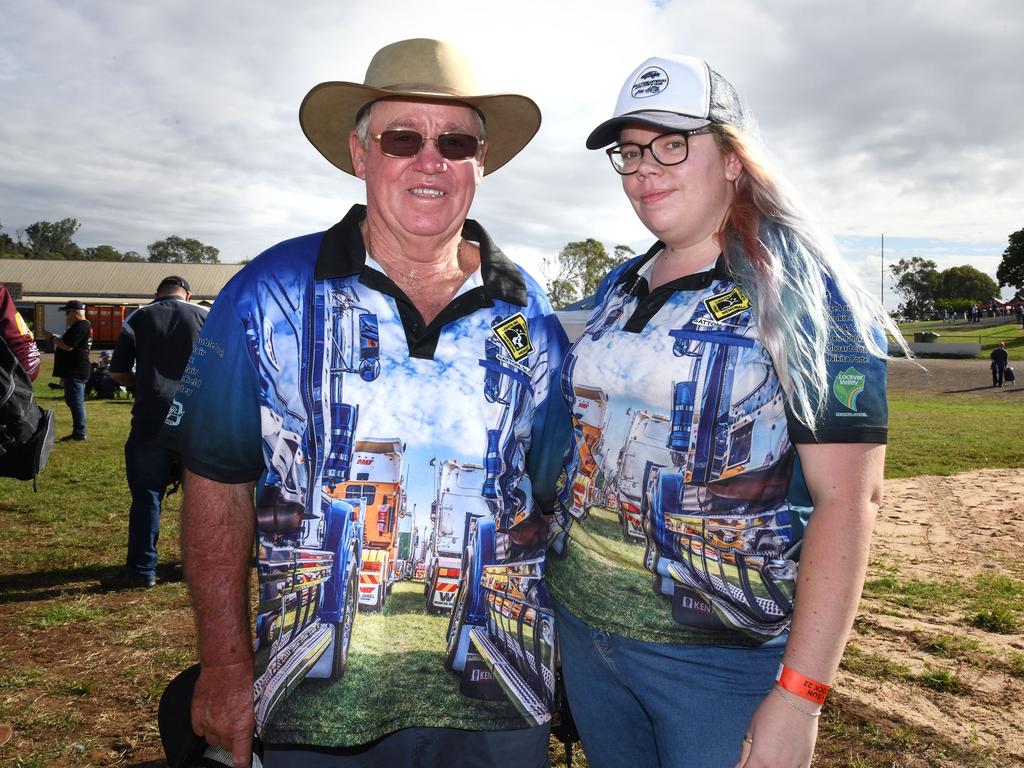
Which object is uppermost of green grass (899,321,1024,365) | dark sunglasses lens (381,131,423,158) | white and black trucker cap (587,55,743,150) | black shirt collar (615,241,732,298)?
green grass (899,321,1024,365)

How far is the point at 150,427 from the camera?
5.78m

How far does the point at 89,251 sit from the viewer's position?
11031 centimetres

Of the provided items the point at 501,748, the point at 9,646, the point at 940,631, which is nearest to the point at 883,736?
the point at 940,631

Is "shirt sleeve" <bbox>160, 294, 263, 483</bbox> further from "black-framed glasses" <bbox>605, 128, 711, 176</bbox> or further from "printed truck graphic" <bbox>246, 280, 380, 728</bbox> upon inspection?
"black-framed glasses" <bbox>605, 128, 711, 176</bbox>

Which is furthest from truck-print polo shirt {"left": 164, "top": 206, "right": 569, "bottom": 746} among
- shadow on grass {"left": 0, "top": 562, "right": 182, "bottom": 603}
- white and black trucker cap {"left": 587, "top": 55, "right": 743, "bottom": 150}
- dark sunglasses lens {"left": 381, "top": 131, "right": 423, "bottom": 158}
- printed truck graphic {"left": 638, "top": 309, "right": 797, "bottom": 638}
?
shadow on grass {"left": 0, "top": 562, "right": 182, "bottom": 603}

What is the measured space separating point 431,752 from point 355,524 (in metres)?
0.66

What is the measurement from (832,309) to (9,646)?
5365 millimetres

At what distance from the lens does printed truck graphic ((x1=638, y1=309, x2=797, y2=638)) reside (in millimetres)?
1882

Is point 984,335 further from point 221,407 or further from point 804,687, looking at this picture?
point 221,407

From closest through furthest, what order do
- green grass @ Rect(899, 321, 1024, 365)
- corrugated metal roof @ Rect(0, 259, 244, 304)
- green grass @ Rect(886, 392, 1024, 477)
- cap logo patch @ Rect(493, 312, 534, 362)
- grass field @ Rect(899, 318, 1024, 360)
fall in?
cap logo patch @ Rect(493, 312, 534, 362) → green grass @ Rect(886, 392, 1024, 477) → green grass @ Rect(899, 321, 1024, 365) → grass field @ Rect(899, 318, 1024, 360) → corrugated metal roof @ Rect(0, 259, 244, 304)

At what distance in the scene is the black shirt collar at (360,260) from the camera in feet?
6.95

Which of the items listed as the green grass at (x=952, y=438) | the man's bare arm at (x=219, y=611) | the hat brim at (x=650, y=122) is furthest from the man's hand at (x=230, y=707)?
the green grass at (x=952, y=438)

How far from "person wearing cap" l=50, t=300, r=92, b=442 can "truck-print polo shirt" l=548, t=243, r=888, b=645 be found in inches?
480

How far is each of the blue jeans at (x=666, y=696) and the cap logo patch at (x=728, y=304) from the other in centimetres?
87
